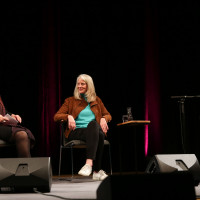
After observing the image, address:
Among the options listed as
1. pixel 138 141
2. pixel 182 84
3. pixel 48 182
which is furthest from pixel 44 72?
pixel 48 182

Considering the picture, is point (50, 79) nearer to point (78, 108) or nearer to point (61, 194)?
point (78, 108)

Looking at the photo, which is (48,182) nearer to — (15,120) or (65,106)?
(15,120)

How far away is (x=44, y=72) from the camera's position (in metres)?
4.55

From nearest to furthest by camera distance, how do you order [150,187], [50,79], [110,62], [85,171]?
[150,187]
[85,171]
[50,79]
[110,62]

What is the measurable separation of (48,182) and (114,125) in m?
2.58

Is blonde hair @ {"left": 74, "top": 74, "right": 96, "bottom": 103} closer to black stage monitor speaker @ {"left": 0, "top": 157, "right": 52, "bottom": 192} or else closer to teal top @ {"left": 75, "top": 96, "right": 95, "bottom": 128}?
teal top @ {"left": 75, "top": 96, "right": 95, "bottom": 128}

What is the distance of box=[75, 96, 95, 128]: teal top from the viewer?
139 inches

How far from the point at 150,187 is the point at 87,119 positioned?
255cm

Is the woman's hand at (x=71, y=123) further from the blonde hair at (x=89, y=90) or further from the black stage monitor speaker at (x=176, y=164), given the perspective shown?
the black stage monitor speaker at (x=176, y=164)

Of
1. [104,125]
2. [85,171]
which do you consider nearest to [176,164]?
[85,171]

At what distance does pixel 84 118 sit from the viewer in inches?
140

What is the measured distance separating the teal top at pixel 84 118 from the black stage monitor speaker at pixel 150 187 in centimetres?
250

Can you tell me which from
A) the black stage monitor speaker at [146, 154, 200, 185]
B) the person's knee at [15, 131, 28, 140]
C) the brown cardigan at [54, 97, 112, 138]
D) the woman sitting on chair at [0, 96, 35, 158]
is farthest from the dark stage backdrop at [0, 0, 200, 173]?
the black stage monitor speaker at [146, 154, 200, 185]

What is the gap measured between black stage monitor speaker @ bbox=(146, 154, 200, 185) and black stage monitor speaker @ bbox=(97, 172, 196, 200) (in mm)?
1214
